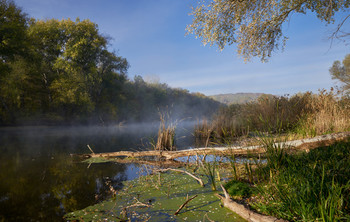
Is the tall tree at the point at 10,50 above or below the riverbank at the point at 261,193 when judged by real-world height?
above

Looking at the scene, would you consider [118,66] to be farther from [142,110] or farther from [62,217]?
A: [62,217]

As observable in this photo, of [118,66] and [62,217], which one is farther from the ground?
[118,66]

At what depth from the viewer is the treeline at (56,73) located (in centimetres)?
1934

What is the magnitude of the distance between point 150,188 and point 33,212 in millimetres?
1922

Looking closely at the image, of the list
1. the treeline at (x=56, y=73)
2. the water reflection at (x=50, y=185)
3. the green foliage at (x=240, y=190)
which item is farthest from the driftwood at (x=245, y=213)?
the treeline at (x=56, y=73)

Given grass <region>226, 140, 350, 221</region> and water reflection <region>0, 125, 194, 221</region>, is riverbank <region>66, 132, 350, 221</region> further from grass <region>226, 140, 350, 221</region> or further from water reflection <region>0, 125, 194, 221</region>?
water reflection <region>0, 125, 194, 221</region>

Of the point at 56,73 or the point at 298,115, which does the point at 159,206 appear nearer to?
the point at 298,115

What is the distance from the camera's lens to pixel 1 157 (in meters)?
7.42

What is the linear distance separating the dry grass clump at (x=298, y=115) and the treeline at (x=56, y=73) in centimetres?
789

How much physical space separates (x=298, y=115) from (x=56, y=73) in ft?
93.0

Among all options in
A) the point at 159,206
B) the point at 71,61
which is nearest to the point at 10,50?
the point at 71,61

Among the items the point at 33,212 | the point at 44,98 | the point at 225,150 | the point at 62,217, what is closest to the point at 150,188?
the point at 62,217

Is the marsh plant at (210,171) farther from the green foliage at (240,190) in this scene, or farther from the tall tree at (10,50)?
the tall tree at (10,50)

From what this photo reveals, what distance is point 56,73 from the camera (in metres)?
27.2
